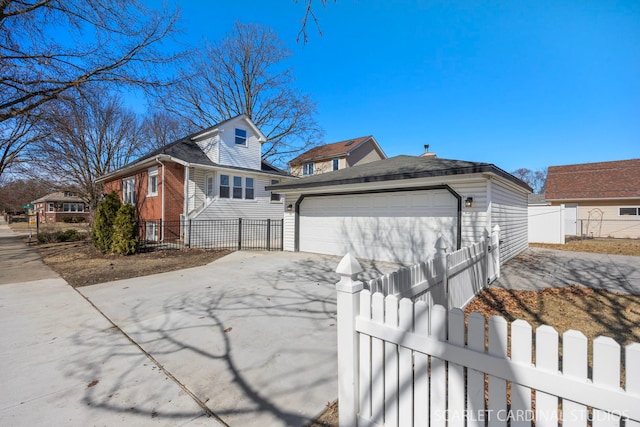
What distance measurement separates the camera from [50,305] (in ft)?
15.6

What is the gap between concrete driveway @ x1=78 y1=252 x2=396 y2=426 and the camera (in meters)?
2.32

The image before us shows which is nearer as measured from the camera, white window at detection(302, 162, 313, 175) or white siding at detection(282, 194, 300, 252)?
white siding at detection(282, 194, 300, 252)

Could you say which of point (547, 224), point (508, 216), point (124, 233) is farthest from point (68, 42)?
point (547, 224)

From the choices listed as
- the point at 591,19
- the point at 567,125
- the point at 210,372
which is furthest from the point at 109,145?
the point at 567,125

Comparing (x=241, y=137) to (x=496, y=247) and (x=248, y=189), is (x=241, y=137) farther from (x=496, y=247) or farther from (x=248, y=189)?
(x=496, y=247)

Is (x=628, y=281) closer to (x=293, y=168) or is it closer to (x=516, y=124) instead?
(x=516, y=124)

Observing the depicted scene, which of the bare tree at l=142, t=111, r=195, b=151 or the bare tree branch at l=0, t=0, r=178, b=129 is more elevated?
the bare tree at l=142, t=111, r=195, b=151

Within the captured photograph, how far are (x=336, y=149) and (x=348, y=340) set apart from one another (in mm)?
25569

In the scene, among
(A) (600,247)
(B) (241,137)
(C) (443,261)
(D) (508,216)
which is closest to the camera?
(C) (443,261)

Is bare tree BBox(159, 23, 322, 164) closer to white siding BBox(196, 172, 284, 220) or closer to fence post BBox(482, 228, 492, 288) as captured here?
white siding BBox(196, 172, 284, 220)

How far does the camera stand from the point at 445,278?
12.5 ft

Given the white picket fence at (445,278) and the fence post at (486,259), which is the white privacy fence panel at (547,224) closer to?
the white picket fence at (445,278)

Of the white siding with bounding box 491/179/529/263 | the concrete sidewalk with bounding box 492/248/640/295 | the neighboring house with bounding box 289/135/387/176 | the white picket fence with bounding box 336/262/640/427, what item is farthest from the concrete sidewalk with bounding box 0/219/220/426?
the neighboring house with bounding box 289/135/387/176

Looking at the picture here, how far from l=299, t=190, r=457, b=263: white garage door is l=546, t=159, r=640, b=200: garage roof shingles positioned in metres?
17.4
